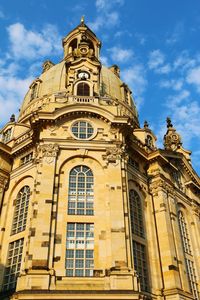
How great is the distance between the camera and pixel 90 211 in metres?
28.6

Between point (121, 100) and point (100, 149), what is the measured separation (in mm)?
23646

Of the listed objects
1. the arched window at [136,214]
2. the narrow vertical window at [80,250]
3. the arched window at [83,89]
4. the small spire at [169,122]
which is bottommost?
the narrow vertical window at [80,250]

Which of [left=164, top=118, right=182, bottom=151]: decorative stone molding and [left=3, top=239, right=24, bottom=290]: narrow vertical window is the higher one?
[left=164, top=118, right=182, bottom=151]: decorative stone molding

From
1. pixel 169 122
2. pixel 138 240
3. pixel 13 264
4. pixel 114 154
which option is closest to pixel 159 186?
pixel 138 240

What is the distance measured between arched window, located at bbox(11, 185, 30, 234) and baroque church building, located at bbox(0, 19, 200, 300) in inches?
4.4

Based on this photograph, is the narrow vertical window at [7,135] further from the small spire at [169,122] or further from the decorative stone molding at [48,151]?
the small spire at [169,122]

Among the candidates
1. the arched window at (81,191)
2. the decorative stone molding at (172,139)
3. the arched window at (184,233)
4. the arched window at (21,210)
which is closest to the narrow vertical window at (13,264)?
the arched window at (21,210)

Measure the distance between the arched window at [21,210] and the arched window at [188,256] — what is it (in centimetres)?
1669

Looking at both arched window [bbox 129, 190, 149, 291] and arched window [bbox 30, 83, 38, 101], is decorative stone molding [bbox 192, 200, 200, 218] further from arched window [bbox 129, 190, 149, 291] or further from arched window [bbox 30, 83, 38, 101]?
arched window [bbox 30, 83, 38, 101]

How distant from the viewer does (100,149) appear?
31.7m

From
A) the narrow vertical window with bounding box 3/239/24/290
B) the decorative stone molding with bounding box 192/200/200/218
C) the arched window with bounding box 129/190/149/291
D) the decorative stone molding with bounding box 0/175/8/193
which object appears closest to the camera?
the narrow vertical window with bounding box 3/239/24/290

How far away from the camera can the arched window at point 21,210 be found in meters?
31.1

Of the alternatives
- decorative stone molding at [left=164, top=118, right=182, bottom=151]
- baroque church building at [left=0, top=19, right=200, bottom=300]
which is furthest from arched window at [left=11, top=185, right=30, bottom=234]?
decorative stone molding at [left=164, top=118, right=182, bottom=151]

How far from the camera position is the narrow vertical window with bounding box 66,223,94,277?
25.4 m
